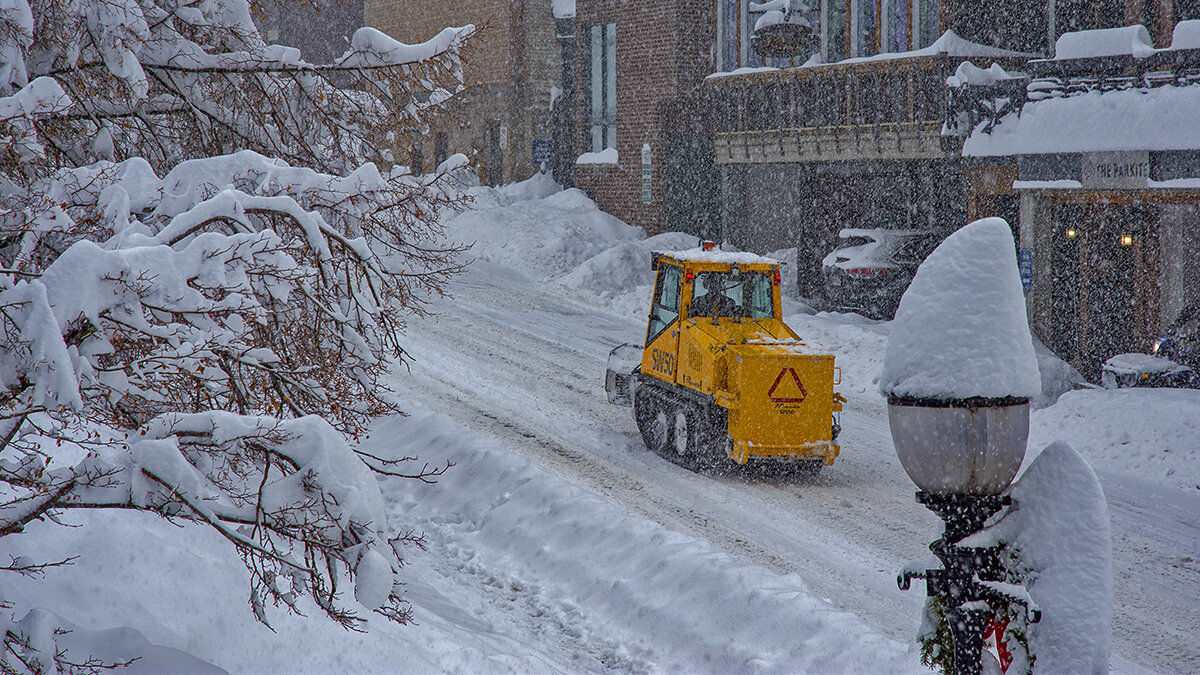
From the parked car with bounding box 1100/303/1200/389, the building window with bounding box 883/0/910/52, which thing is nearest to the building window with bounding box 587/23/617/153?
the building window with bounding box 883/0/910/52

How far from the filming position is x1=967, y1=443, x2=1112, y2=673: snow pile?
12.1 feet

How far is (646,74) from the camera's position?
28969mm

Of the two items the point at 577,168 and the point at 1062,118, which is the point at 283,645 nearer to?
the point at 1062,118

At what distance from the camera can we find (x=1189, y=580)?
9.09m

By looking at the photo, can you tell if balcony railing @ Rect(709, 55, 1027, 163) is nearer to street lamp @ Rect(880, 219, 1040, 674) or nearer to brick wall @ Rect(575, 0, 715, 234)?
brick wall @ Rect(575, 0, 715, 234)

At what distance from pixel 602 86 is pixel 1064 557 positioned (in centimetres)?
2885

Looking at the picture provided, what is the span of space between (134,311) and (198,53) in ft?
8.33

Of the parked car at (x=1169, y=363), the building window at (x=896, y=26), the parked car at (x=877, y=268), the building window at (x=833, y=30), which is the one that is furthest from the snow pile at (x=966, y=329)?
the building window at (x=833, y=30)

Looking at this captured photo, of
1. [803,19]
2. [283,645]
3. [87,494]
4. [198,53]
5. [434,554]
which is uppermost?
[803,19]

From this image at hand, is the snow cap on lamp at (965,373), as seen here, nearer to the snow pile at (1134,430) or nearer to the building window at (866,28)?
the snow pile at (1134,430)

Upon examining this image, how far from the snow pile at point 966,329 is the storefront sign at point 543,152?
1216 inches

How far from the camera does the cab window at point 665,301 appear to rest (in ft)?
42.7

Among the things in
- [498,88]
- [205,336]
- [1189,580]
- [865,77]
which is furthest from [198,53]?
[498,88]

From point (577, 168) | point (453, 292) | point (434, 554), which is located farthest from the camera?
point (577, 168)
